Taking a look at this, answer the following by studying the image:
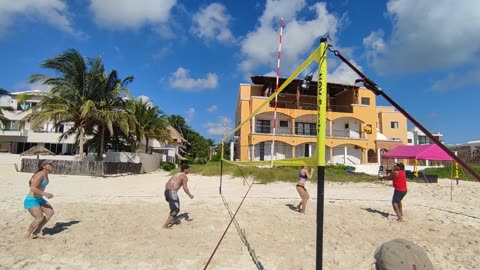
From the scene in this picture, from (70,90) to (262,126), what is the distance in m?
14.1

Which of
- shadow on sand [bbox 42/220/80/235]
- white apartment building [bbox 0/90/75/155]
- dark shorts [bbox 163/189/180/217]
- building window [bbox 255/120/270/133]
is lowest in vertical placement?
shadow on sand [bbox 42/220/80/235]

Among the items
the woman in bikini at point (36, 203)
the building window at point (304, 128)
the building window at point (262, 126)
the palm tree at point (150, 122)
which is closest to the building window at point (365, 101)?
the building window at point (304, 128)

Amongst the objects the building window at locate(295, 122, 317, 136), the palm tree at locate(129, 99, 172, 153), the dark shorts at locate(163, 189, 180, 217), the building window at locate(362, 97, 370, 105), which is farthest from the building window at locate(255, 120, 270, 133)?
the dark shorts at locate(163, 189, 180, 217)

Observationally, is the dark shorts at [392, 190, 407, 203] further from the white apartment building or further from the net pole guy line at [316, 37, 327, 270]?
the white apartment building

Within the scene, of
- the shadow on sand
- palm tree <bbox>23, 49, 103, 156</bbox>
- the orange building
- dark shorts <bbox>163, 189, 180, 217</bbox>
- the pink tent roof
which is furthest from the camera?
the orange building

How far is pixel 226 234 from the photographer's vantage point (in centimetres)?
564

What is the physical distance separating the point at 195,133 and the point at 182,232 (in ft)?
149

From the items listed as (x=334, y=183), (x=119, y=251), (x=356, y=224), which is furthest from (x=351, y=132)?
(x=119, y=251)

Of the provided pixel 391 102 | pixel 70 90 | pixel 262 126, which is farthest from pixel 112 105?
pixel 391 102

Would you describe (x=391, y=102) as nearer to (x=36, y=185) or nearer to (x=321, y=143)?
(x=321, y=143)

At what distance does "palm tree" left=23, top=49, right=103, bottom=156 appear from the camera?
1712cm

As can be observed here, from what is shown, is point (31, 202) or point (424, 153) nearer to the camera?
point (31, 202)

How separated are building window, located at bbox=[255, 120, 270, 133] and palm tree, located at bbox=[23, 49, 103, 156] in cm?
1230

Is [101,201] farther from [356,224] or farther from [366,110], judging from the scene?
[366,110]
